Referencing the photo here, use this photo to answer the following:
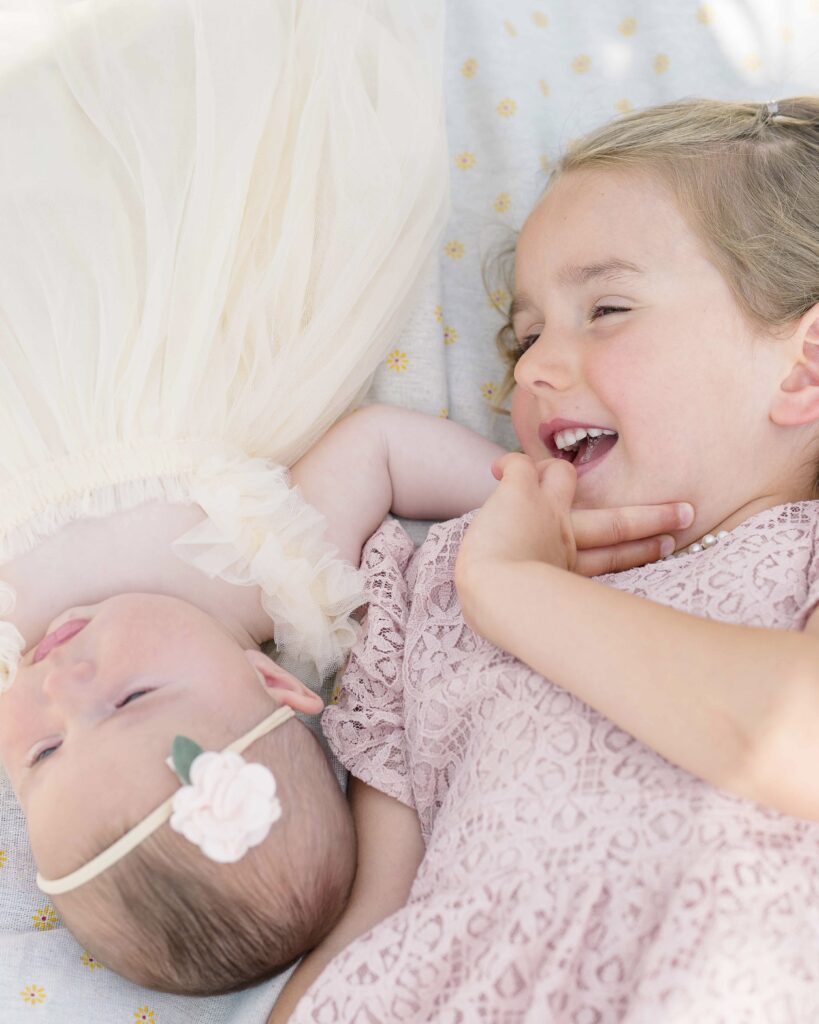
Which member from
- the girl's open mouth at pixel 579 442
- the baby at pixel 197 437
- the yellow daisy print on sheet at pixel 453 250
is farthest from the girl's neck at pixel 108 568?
the yellow daisy print on sheet at pixel 453 250

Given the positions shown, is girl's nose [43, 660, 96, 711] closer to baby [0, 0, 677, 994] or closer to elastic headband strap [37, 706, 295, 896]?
baby [0, 0, 677, 994]

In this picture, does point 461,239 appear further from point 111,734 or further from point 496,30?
point 111,734

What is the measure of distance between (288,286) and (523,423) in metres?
0.43

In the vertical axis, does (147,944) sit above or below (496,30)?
below

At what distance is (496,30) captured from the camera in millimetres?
1939

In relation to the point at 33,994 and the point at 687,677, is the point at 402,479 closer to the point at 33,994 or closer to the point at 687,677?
the point at 687,677

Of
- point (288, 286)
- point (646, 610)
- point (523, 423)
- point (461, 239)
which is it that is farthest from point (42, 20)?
point (646, 610)

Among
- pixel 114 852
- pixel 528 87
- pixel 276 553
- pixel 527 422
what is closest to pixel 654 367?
pixel 527 422

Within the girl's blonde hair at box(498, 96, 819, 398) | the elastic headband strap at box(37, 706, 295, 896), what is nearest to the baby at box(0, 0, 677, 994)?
the elastic headband strap at box(37, 706, 295, 896)

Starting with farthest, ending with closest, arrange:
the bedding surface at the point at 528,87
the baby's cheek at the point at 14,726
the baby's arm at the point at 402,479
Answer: the bedding surface at the point at 528,87, the baby's arm at the point at 402,479, the baby's cheek at the point at 14,726

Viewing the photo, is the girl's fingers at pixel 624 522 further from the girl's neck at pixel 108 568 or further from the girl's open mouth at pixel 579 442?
the girl's neck at pixel 108 568

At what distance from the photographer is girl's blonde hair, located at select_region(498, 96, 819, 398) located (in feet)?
4.83

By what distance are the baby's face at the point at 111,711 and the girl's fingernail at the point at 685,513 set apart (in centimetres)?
64

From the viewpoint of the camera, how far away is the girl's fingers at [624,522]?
4.75 feet
